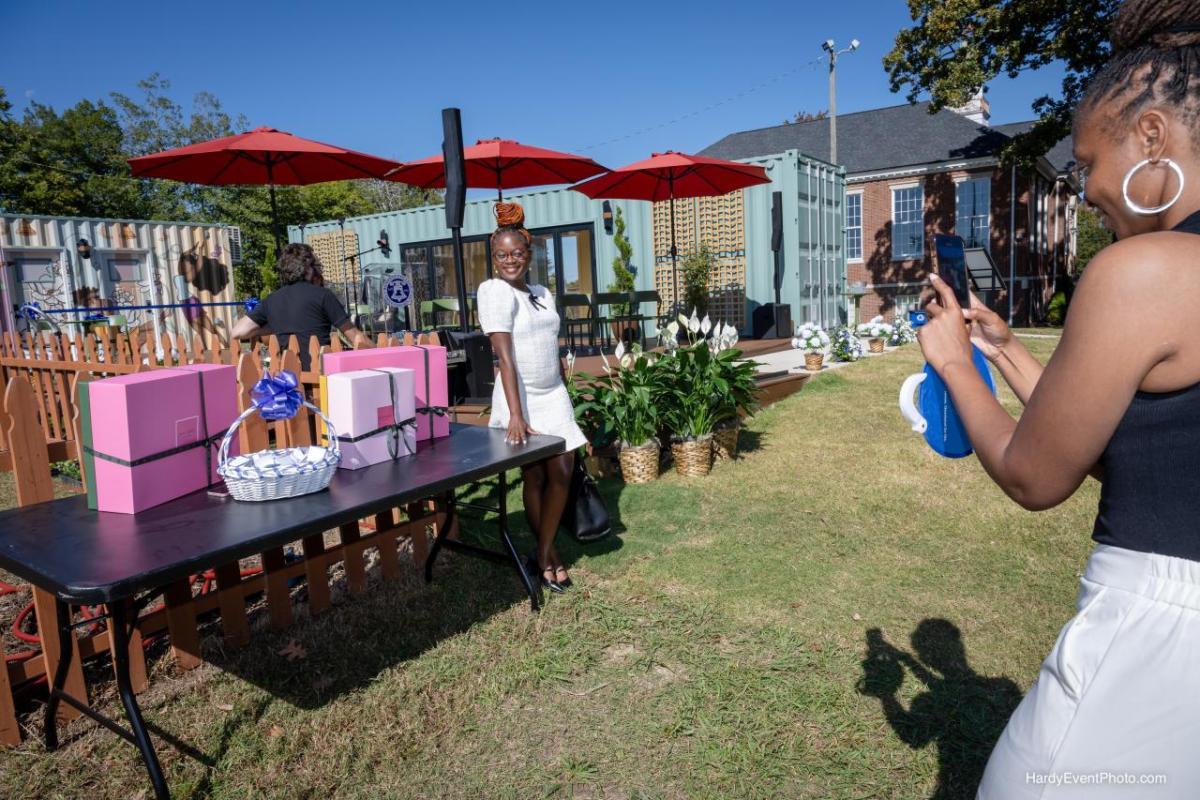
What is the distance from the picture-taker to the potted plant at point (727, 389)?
5.44 metres

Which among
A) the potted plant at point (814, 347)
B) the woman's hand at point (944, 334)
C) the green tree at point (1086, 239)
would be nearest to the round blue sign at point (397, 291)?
the potted plant at point (814, 347)

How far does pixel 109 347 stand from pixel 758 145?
79.2 feet

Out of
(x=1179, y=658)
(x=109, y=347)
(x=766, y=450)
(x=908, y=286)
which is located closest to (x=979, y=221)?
(x=908, y=286)

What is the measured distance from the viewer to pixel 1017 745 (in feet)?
3.03

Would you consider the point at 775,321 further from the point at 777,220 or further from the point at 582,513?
the point at 582,513

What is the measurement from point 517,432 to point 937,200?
22.6m

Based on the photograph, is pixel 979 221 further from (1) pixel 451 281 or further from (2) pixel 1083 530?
(2) pixel 1083 530

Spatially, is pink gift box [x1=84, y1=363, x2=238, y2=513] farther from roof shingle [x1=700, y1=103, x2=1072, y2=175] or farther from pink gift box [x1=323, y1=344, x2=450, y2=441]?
roof shingle [x1=700, y1=103, x2=1072, y2=175]

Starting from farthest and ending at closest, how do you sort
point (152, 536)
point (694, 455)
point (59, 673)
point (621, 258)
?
point (621, 258) < point (694, 455) < point (59, 673) < point (152, 536)

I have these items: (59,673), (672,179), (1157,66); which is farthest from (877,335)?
(1157,66)

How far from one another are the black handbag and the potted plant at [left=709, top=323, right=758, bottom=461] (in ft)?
5.86

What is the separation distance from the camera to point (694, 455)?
211 inches

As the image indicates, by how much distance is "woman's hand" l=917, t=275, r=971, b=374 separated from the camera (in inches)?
43.4

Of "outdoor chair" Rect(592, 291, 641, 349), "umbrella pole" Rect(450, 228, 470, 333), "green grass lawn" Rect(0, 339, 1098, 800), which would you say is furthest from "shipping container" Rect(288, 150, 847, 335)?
"green grass lawn" Rect(0, 339, 1098, 800)
